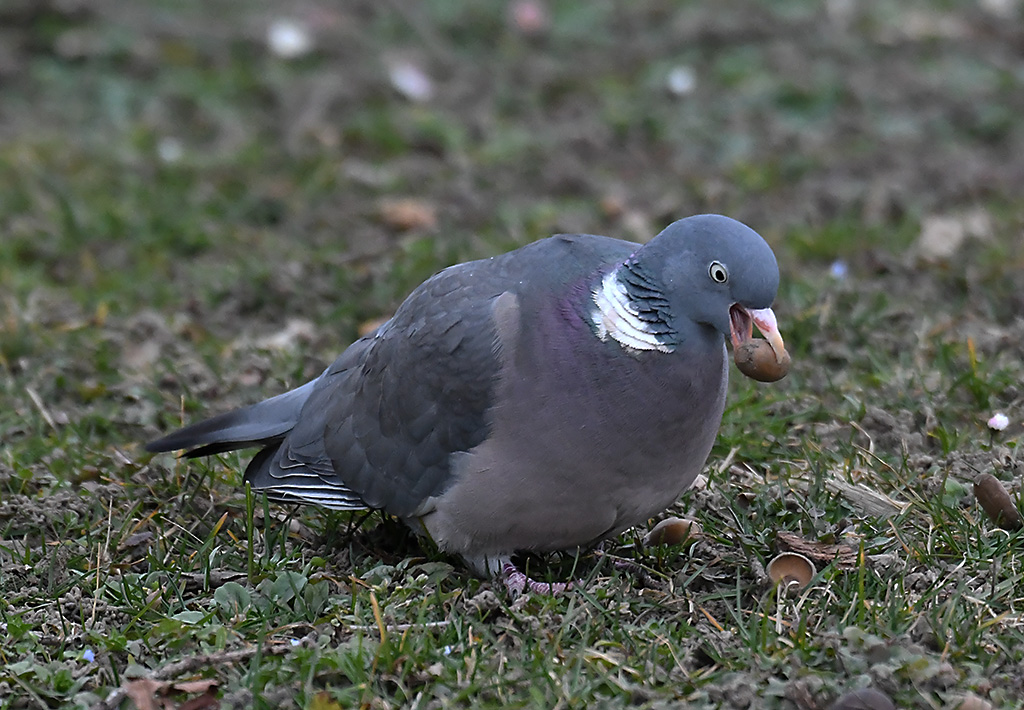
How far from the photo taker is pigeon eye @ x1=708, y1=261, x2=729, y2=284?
10.00 feet

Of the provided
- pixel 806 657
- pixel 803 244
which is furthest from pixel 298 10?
pixel 806 657

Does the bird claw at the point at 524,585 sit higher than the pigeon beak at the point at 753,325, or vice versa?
the pigeon beak at the point at 753,325

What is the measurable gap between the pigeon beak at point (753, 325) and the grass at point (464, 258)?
55cm

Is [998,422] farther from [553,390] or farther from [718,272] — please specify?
[553,390]

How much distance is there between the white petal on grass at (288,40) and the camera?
735cm

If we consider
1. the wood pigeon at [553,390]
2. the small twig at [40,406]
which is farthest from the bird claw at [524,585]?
the small twig at [40,406]

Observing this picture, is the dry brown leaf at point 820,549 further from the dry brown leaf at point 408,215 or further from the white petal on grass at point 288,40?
Result: the white petal on grass at point 288,40

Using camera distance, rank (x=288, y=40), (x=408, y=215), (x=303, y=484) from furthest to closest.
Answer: (x=288, y=40), (x=408, y=215), (x=303, y=484)

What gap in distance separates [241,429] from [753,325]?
4.90ft

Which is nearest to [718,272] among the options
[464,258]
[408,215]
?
[464,258]

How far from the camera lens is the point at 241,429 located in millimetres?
3768

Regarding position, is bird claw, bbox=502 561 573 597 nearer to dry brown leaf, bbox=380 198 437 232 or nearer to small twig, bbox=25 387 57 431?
small twig, bbox=25 387 57 431

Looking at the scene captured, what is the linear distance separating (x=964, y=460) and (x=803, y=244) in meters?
1.88

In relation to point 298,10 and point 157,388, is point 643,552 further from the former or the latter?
point 298,10
